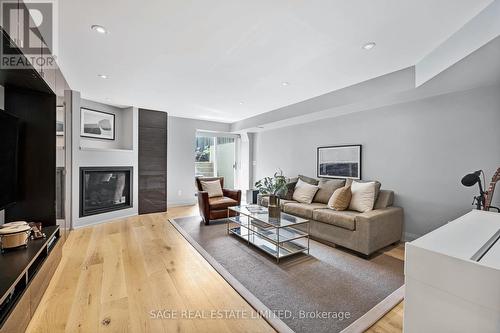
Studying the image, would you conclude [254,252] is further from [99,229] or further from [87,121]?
[87,121]

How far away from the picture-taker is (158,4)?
1620 millimetres

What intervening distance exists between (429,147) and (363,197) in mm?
1102

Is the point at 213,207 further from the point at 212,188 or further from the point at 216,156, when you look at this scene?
the point at 216,156

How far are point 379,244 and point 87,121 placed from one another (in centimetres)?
530

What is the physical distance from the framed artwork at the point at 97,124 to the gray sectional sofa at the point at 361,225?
4.09 m

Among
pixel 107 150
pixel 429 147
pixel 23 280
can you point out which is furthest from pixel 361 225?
pixel 107 150

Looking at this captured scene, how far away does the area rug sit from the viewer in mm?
1631

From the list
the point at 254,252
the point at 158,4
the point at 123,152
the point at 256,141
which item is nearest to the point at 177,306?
the point at 254,252

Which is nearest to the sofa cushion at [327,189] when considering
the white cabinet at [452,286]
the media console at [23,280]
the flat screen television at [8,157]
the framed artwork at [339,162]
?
the framed artwork at [339,162]

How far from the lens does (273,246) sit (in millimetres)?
2842

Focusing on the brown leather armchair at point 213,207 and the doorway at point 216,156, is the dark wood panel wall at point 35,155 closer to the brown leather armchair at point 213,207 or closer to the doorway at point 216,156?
the brown leather armchair at point 213,207

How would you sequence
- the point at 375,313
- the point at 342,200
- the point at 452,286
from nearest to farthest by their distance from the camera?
the point at 452,286 → the point at 375,313 → the point at 342,200

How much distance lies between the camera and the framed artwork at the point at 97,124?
4.09 metres

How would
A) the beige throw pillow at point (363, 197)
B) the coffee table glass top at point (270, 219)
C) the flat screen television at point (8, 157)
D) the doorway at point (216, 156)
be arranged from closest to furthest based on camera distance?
1. the flat screen television at point (8, 157)
2. the coffee table glass top at point (270, 219)
3. the beige throw pillow at point (363, 197)
4. the doorway at point (216, 156)
